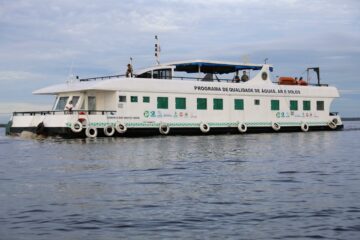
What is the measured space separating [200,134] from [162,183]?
22.9 metres

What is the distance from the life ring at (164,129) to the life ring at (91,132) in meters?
4.18

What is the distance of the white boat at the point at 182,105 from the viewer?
3123cm

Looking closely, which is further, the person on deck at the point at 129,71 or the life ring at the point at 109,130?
the person on deck at the point at 129,71

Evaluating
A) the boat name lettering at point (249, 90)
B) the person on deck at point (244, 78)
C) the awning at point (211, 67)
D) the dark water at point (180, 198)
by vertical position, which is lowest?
the dark water at point (180, 198)

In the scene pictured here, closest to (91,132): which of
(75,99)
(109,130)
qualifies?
(109,130)

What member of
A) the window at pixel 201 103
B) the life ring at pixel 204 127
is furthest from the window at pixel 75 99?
the life ring at pixel 204 127

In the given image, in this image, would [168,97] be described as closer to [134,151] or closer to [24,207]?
[134,151]

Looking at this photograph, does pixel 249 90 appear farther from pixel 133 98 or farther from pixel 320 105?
pixel 133 98

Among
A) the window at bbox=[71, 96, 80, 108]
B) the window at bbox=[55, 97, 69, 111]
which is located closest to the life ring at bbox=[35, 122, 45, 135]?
the window at bbox=[71, 96, 80, 108]

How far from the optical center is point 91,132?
30312mm

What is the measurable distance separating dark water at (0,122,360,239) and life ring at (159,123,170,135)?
1514 cm

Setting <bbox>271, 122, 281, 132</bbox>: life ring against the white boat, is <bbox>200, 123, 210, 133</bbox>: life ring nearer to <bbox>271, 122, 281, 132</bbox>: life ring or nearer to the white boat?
the white boat

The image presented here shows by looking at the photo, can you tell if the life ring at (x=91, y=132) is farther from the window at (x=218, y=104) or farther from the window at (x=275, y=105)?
the window at (x=275, y=105)

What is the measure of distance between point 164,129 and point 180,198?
2286 cm
